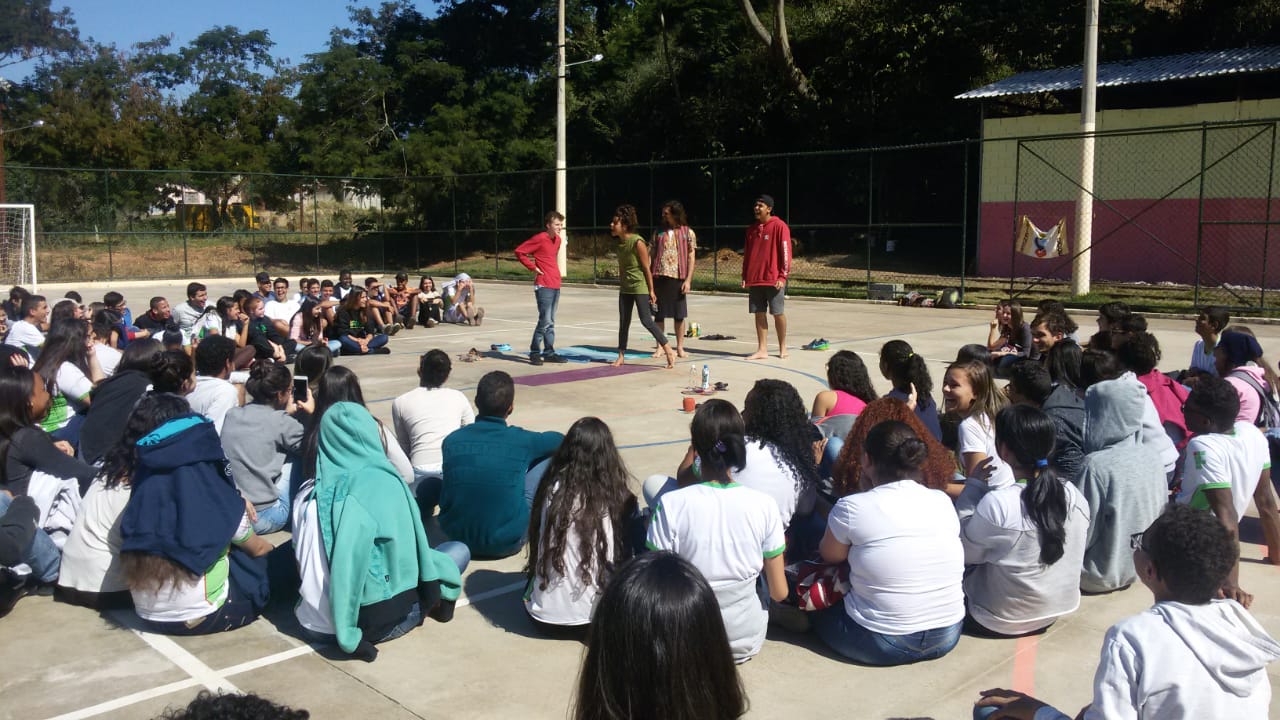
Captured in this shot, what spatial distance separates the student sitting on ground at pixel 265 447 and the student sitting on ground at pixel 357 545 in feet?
4.11

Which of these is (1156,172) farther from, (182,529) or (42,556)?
(42,556)

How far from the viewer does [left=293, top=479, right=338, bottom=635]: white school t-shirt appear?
4172 mm

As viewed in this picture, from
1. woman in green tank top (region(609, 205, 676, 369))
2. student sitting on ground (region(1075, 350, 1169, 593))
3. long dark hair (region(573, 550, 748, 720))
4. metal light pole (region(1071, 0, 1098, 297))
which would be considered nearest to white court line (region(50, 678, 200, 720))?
long dark hair (region(573, 550, 748, 720))

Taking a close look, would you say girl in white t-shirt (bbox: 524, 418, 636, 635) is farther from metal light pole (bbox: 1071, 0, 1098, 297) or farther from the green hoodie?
metal light pole (bbox: 1071, 0, 1098, 297)

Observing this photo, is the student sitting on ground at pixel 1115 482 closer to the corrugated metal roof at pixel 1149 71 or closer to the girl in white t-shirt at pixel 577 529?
the girl in white t-shirt at pixel 577 529

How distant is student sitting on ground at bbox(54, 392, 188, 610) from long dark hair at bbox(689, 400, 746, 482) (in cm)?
220

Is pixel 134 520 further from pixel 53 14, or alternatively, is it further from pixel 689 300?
pixel 53 14

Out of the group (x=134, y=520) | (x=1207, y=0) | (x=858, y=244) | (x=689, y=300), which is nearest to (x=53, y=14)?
(x=858, y=244)

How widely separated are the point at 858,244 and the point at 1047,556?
28.9m

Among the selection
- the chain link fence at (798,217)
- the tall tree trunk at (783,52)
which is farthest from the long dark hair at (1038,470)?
the tall tree trunk at (783,52)

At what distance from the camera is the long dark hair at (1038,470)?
400 cm

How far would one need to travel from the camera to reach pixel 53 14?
5534 cm

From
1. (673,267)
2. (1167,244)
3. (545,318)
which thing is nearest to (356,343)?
(545,318)

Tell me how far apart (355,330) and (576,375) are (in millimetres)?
3583
